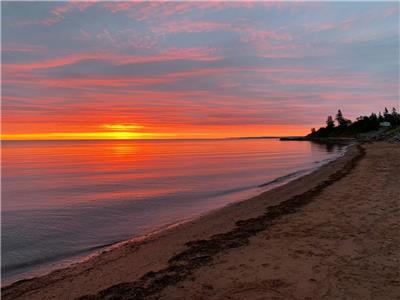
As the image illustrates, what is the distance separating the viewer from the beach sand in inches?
247

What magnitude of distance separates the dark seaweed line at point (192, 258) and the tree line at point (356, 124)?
13973cm

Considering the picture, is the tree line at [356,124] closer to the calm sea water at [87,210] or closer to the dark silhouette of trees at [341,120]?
the dark silhouette of trees at [341,120]

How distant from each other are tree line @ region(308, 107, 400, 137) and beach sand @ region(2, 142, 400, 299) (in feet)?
459

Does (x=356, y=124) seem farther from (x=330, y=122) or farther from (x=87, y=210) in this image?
(x=87, y=210)

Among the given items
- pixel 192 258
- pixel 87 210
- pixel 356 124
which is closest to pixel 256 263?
pixel 192 258

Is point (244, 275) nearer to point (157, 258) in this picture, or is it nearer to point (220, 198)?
point (157, 258)

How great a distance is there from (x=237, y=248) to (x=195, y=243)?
4.63 ft

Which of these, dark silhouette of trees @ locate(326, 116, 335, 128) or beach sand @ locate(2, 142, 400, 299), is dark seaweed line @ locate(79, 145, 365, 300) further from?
dark silhouette of trees @ locate(326, 116, 335, 128)

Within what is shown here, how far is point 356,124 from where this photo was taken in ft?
538

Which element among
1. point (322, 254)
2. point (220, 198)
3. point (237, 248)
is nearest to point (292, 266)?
point (322, 254)

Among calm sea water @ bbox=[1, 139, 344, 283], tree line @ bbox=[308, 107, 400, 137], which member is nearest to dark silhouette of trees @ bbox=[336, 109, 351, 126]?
tree line @ bbox=[308, 107, 400, 137]

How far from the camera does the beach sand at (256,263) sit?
20.6 ft

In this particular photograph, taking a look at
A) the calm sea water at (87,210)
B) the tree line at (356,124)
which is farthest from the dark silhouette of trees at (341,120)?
the calm sea water at (87,210)

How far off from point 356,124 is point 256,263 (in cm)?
17403
